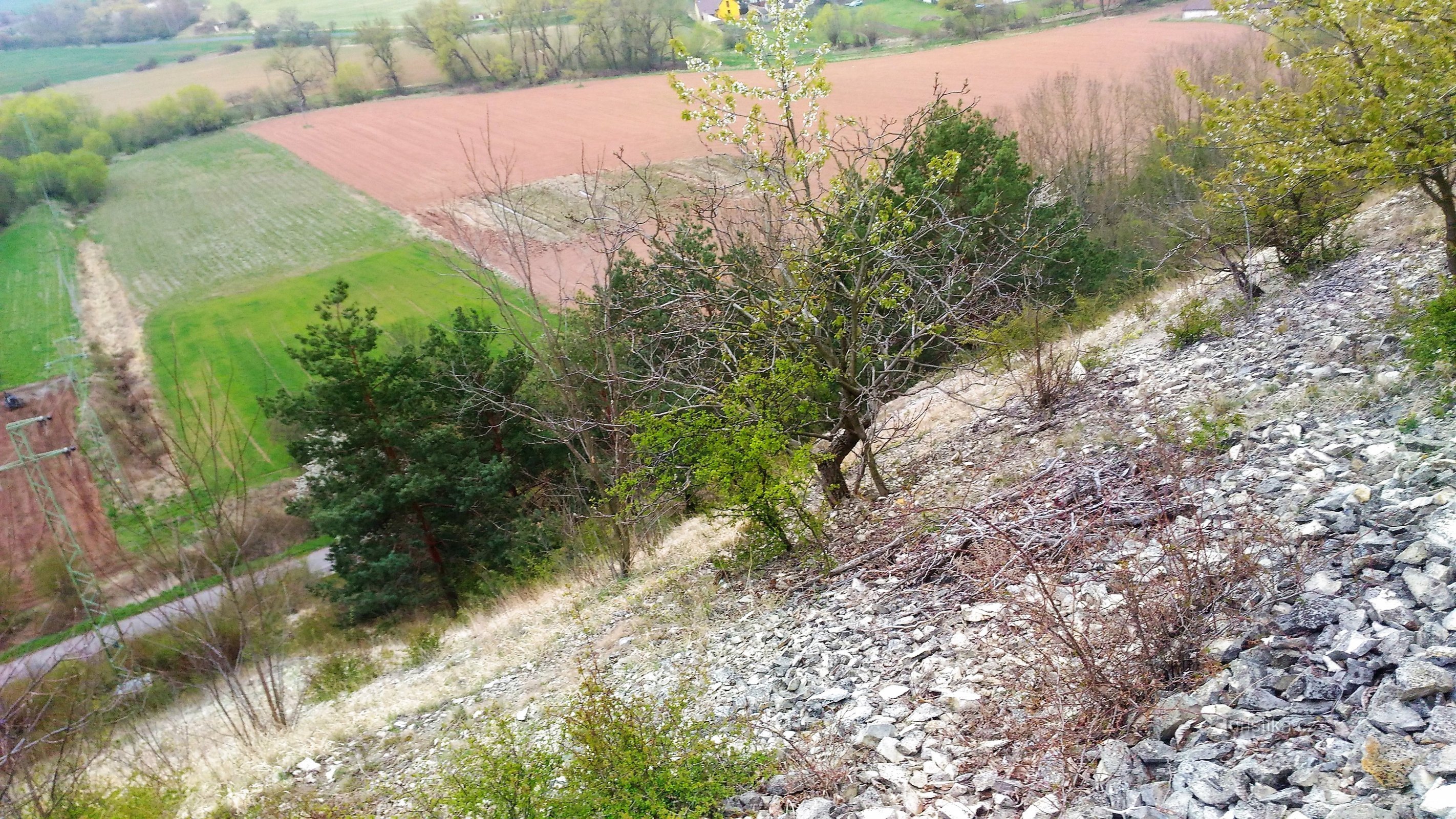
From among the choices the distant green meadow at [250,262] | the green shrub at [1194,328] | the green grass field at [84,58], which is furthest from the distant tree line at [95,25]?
the green shrub at [1194,328]

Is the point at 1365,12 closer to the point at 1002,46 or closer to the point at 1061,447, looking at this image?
the point at 1061,447

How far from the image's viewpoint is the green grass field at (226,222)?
35125mm

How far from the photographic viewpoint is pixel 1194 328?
860cm

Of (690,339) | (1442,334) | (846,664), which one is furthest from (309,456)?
(1442,334)

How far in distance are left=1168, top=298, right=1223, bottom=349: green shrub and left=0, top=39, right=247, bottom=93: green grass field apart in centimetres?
6445

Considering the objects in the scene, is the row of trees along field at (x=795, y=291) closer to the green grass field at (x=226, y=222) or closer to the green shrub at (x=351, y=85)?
the green grass field at (x=226, y=222)

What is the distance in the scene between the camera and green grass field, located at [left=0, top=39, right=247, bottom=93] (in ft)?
171

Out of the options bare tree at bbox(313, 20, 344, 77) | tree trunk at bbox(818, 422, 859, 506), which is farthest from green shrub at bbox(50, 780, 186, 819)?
bare tree at bbox(313, 20, 344, 77)

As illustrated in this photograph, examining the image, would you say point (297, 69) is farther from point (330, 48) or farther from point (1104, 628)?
point (1104, 628)

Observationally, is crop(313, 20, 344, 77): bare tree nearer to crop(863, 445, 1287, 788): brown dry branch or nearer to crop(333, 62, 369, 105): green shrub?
crop(333, 62, 369, 105): green shrub

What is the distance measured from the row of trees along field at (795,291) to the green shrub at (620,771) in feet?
8.38

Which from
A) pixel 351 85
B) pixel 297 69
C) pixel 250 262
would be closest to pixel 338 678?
pixel 250 262

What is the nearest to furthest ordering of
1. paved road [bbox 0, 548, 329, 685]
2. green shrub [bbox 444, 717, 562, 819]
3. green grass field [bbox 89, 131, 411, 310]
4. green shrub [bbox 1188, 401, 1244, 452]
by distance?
green shrub [bbox 444, 717, 562, 819] → green shrub [bbox 1188, 401, 1244, 452] → paved road [bbox 0, 548, 329, 685] → green grass field [bbox 89, 131, 411, 310]

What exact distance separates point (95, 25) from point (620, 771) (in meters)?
74.1
